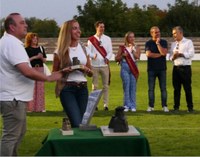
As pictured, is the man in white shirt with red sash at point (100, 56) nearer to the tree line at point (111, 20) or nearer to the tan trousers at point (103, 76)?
→ the tan trousers at point (103, 76)

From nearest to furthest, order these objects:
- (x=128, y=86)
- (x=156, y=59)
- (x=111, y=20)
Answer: (x=156, y=59)
(x=128, y=86)
(x=111, y=20)

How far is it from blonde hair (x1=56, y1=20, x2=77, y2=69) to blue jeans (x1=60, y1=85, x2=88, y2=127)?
1.08 feet

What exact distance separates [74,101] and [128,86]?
21.1 feet

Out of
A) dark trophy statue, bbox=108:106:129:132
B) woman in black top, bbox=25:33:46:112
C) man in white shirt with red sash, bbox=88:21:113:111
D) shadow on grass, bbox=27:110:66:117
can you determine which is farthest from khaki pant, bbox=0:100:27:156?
man in white shirt with red sash, bbox=88:21:113:111

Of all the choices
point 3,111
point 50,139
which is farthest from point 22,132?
point 50,139

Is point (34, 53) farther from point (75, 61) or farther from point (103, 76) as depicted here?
point (75, 61)

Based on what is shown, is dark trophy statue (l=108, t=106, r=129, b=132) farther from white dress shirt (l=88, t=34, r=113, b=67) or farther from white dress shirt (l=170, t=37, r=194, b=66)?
white dress shirt (l=88, t=34, r=113, b=67)

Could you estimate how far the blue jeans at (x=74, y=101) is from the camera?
7391mm

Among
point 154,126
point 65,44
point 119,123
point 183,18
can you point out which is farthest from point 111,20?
point 119,123

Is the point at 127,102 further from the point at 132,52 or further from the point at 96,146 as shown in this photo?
the point at 96,146

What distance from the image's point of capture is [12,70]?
6098 millimetres

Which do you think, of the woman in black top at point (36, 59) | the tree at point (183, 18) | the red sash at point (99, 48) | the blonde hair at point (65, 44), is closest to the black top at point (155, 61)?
the red sash at point (99, 48)

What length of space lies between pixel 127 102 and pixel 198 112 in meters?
1.65

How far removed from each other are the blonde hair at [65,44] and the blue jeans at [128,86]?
20.9 feet
